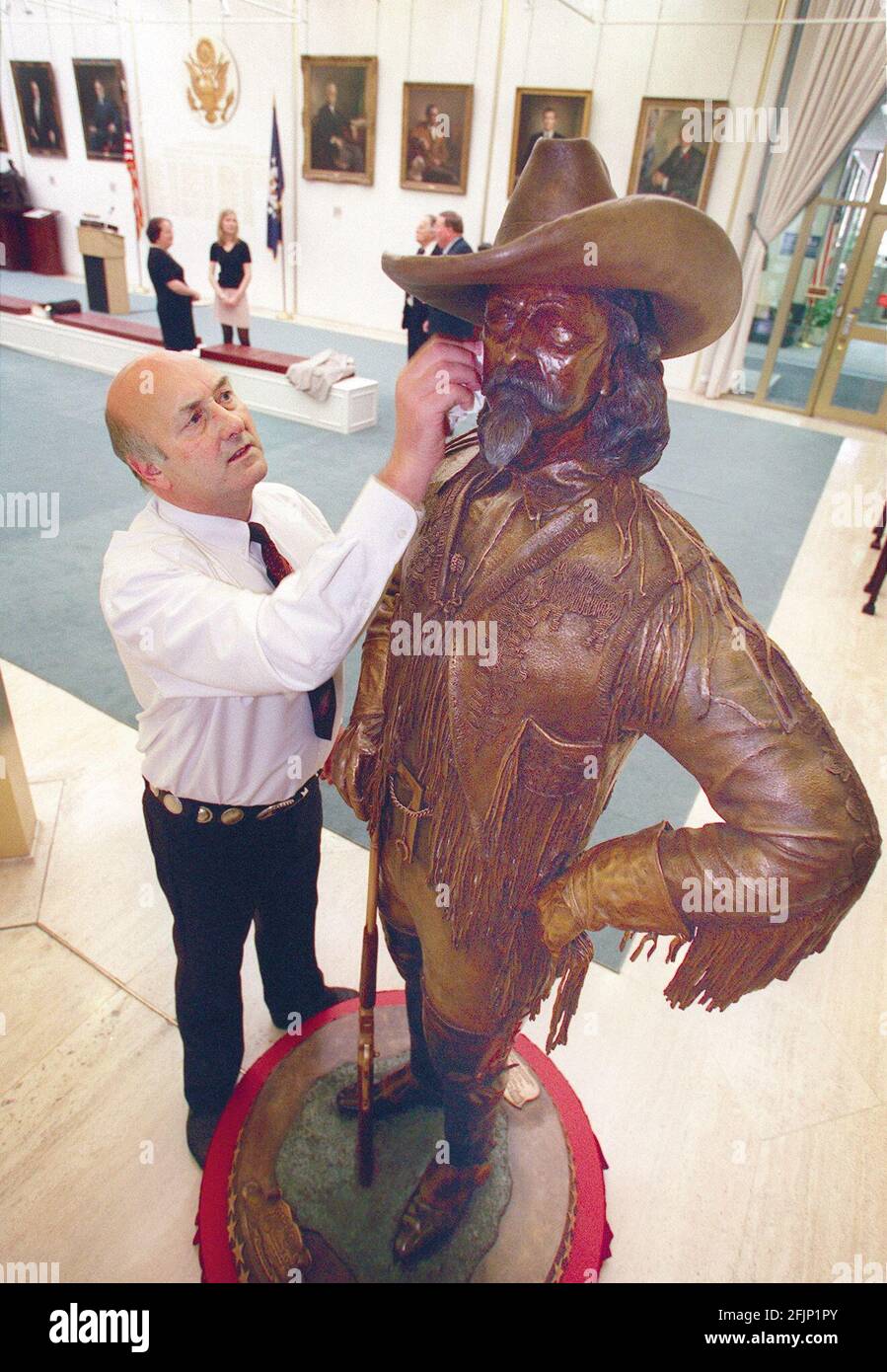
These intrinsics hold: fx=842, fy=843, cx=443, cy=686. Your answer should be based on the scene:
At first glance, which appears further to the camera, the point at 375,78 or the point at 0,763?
the point at 375,78

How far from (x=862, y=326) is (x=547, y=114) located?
15.7 ft

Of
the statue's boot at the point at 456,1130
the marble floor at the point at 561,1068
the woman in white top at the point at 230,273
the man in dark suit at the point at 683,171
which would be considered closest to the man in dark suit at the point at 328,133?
the woman in white top at the point at 230,273

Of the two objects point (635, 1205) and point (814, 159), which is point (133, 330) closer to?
point (814, 159)

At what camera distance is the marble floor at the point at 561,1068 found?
2240 mm

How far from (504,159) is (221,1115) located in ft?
40.0

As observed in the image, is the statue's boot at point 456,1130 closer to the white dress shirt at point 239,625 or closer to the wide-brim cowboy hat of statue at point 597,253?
the white dress shirt at point 239,625

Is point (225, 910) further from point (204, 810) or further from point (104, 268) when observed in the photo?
point (104, 268)

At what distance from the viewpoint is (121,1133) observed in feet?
7.97

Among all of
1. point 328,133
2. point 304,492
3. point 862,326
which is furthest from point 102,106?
point 862,326

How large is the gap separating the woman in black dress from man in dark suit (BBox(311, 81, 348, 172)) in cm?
478

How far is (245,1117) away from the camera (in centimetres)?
231

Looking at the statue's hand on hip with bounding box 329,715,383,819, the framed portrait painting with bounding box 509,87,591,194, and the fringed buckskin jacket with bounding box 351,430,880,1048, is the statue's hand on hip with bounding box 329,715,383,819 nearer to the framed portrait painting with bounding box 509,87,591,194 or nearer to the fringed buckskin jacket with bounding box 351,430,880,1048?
the fringed buckskin jacket with bounding box 351,430,880,1048
